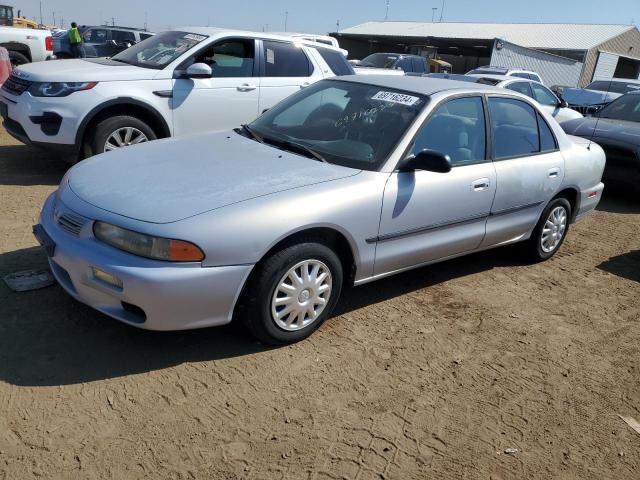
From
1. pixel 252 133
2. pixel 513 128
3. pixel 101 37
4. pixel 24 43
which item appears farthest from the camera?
pixel 101 37

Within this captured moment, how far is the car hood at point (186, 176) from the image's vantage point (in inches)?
123

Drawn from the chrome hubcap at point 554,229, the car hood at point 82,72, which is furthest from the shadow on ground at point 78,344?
the car hood at point 82,72

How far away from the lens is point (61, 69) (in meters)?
6.33

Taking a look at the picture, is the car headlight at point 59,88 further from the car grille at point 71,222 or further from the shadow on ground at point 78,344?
the car grille at point 71,222

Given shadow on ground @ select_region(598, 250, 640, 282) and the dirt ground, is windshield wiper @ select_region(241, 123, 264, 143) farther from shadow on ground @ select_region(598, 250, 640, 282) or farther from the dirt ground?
shadow on ground @ select_region(598, 250, 640, 282)

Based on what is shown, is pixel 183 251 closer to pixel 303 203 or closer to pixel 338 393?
pixel 303 203

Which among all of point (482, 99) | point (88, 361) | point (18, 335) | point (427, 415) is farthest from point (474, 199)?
point (18, 335)

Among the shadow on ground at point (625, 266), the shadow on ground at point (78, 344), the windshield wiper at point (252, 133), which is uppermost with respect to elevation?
the windshield wiper at point (252, 133)

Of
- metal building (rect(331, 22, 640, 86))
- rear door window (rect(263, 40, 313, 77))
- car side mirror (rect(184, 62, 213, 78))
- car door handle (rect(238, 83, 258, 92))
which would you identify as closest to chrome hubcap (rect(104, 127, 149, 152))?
car side mirror (rect(184, 62, 213, 78))

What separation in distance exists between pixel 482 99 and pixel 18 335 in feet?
11.8

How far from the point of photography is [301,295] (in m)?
3.41

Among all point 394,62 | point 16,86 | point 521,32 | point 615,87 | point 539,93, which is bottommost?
point 615,87

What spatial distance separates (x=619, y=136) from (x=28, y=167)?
767cm

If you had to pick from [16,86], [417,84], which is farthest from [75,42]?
[417,84]
